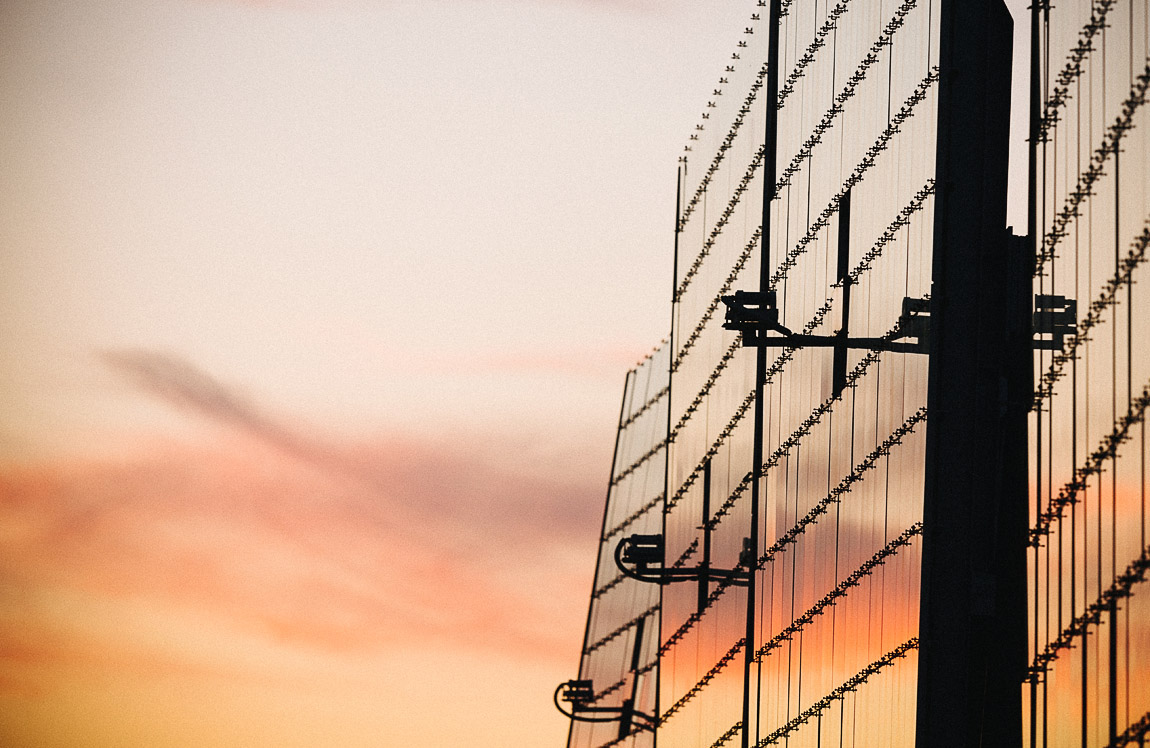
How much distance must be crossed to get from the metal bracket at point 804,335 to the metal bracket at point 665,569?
129 inches

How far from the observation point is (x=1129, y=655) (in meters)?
11.8

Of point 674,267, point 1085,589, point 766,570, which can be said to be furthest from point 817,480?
point 674,267

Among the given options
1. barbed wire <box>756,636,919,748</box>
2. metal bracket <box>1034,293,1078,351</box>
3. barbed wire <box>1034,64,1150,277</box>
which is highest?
barbed wire <box>1034,64,1150,277</box>

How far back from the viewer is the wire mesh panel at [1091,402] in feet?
38.3

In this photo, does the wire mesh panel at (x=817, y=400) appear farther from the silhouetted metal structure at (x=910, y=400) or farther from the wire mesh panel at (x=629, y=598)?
the wire mesh panel at (x=629, y=598)

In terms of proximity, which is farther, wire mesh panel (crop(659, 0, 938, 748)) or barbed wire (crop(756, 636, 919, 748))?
wire mesh panel (crop(659, 0, 938, 748))

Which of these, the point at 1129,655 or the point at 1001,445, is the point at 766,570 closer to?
the point at 1001,445

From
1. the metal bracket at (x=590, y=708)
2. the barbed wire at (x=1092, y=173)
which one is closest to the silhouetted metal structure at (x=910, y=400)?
the barbed wire at (x=1092, y=173)

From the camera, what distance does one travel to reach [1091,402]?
12469 mm

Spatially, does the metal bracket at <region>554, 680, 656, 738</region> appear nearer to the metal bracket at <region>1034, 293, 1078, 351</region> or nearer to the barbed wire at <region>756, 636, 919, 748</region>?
the barbed wire at <region>756, 636, 919, 748</region>

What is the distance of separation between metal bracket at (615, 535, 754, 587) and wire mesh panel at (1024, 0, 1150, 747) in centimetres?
839

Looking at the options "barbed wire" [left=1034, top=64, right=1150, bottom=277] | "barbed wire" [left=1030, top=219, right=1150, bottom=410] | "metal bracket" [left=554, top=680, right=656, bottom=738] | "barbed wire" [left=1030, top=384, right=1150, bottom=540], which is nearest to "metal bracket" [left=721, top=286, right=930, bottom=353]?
"barbed wire" [left=1030, top=219, right=1150, bottom=410]

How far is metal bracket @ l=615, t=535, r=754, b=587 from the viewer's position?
2230cm

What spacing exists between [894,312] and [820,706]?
13.7 ft
